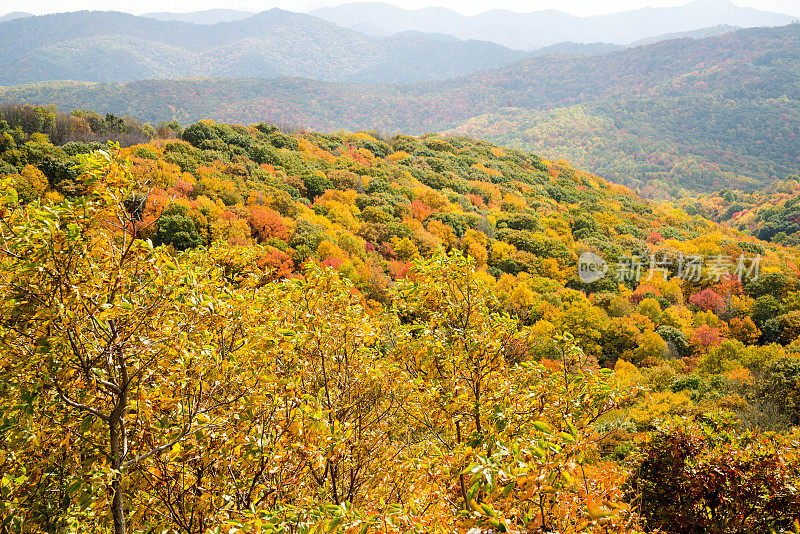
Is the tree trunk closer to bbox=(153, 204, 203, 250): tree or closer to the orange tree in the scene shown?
the orange tree

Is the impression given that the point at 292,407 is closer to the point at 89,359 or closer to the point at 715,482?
the point at 89,359

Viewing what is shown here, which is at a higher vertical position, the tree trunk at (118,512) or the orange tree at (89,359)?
the orange tree at (89,359)

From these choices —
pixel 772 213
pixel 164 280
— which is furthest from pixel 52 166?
pixel 772 213

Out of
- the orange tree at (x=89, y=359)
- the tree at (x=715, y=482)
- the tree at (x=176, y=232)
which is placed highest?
the orange tree at (x=89, y=359)

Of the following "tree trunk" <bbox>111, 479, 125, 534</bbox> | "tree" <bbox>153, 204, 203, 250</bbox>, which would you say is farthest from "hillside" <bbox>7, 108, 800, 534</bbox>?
"tree" <bbox>153, 204, 203, 250</bbox>

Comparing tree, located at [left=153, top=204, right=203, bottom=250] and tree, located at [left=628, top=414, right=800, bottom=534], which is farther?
tree, located at [left=153, top=204, right=203, bottom=250]

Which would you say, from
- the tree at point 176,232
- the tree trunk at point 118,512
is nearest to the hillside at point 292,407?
the tree trunk at point 118,512

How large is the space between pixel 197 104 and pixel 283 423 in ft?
745

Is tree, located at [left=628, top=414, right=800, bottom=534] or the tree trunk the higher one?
the tree trunk

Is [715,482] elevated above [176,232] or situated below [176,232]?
below

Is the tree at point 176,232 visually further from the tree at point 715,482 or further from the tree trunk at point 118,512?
the tree at point 715,482

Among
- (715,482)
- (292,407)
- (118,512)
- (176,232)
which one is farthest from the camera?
(176,232)

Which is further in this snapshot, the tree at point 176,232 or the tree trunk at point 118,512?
the tree at point 176,232

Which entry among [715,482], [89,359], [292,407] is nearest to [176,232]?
[89,359]
